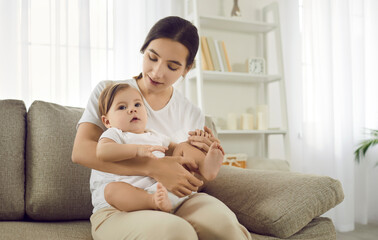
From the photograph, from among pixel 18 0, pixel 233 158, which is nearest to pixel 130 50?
pixel 18 0

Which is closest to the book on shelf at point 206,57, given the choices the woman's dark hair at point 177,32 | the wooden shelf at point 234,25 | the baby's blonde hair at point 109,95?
the wooden shelf at point 234,25

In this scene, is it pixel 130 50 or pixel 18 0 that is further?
pixel 130 50

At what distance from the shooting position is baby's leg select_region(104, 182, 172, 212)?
101cm

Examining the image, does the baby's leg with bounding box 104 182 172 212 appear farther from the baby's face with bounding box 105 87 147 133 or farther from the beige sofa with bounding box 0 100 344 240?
the beige sofa with bounding box 0 100 344 240

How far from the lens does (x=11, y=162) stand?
1.49 meters

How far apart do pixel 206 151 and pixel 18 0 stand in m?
1.91

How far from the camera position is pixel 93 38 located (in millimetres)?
2662

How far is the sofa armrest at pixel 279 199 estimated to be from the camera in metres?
1.26

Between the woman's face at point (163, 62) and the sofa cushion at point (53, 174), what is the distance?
520 mm

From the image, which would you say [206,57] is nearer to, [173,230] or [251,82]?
[251,82]

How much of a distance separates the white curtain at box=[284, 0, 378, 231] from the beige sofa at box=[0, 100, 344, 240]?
2.00 metres

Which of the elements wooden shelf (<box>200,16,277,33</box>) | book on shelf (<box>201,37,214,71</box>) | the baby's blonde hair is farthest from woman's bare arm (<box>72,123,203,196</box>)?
wooden shelf (<box>200,16,277,33</box>)

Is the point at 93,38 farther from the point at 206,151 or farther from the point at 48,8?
the point at 206,151

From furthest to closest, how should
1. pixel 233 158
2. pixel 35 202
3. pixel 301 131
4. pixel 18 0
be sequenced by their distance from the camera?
1. pixel 301 131
2. pixel 233 158
3. pixel 18 0
4. pixel 35 202
